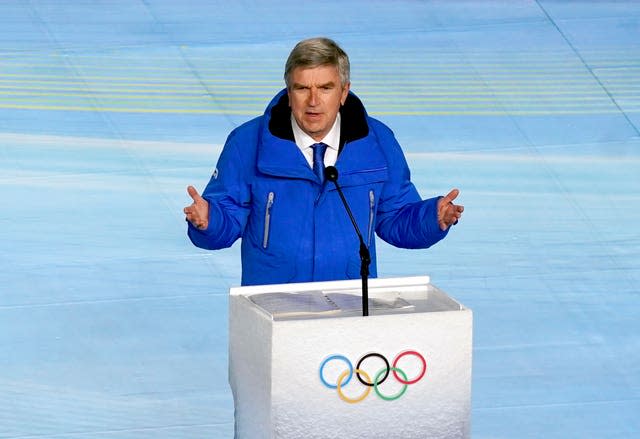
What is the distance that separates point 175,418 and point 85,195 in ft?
8.45

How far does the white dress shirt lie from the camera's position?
4152 mm

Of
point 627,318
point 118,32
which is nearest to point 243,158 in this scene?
point 627,318

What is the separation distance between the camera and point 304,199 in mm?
4086

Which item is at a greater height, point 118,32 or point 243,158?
point 118,32

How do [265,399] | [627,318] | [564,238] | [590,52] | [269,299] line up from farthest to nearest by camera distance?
[590,52] < [564,238] < [627,318] < [269,299] < [265,399]

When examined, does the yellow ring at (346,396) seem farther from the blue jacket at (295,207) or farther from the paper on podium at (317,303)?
the blue jacket at (295,207)

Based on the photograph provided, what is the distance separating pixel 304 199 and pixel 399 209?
0.31 m

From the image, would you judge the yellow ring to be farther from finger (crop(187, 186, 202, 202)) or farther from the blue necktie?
the blue necktie

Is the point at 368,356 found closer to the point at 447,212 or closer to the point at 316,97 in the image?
the point at 447,212

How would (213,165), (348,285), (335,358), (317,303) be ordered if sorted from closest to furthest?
1. (335,358)
2. (317,303)
3. (348,285)
4. (213,165)

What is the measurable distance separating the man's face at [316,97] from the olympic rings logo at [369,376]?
91cm

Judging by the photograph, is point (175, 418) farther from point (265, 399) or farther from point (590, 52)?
point (590, 52)

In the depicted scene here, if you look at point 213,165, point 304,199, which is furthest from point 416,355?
point 213,165

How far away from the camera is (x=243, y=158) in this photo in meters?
4.19
